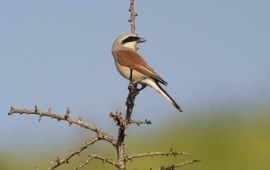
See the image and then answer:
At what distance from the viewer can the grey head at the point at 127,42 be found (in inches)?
312

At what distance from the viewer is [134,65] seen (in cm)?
870

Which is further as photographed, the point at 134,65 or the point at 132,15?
the point at 134,65

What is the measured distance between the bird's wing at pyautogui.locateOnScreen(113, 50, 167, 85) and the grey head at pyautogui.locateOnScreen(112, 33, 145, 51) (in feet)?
0.29

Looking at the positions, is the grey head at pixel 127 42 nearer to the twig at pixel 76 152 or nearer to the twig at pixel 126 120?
the twig at pixel 126 120

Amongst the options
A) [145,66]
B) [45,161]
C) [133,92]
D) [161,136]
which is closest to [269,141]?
[161,136]

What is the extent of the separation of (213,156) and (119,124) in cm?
1731

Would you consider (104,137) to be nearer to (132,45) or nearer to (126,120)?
(126,120)

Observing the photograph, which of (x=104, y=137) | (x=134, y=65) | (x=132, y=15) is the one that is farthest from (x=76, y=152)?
(x=134, y=65)

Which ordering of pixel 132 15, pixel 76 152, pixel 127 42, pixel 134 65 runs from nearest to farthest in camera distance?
pixel 76 152 → pixel 132 15 → pixel 127 42 → pixel 134 65

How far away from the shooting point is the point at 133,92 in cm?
579

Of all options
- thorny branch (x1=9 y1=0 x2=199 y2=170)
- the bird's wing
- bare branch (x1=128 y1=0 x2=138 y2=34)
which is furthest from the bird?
thorny branch (x1=9 y1=0 x2=199 y2=170)

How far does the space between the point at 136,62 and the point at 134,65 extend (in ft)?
0.43

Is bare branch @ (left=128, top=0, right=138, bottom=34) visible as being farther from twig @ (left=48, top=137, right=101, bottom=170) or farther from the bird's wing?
the bird's wing

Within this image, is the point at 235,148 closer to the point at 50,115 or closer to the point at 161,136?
the point at 161,136
